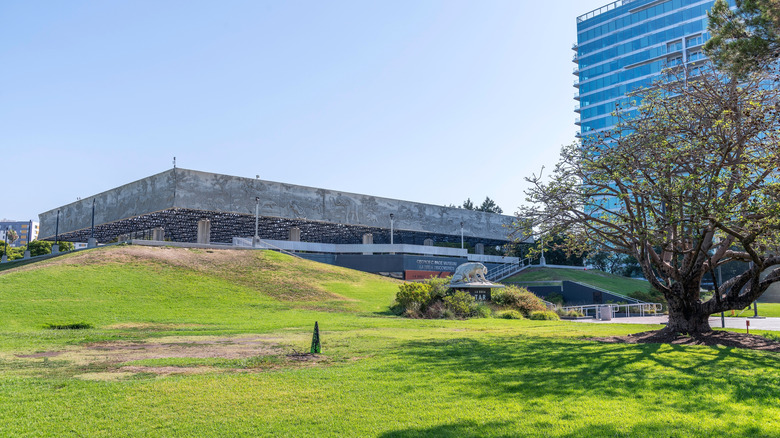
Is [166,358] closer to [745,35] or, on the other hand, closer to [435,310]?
[745,35]

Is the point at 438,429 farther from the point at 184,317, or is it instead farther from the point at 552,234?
the point at 184,317

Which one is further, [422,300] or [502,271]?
[502,271]

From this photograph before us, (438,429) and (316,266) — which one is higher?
(316,266)

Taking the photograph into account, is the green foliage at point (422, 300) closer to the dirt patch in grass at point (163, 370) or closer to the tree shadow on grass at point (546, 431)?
the dirt patch in grass at point (163, 370)

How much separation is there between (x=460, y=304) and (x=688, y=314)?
43.2ft

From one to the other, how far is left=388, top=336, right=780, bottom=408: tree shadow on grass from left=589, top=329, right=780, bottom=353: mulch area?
159 cm

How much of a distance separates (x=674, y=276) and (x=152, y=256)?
37.0 metres

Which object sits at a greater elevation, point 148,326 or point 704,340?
point 704,340

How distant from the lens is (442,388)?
8.99m

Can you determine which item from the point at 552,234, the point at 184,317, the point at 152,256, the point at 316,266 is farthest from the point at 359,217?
the point at 552,234

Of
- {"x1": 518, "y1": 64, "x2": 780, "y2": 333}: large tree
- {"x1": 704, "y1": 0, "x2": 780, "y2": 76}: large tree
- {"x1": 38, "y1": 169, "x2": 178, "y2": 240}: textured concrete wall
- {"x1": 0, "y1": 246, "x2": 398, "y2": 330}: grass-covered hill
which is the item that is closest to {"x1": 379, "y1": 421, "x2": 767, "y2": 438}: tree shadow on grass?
{"x1": 518, "y1": 64, "x2": 780, "y2": 333}: large tree

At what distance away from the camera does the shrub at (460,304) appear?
28.7 meters

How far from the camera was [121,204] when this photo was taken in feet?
206

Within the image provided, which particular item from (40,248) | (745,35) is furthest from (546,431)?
(40,248)
